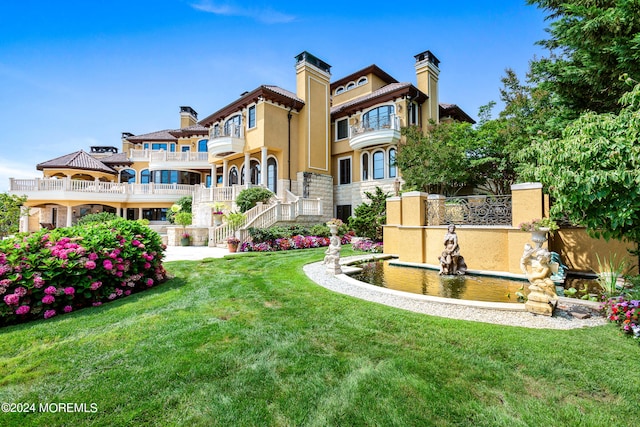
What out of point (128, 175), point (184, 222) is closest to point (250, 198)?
point (184, 222)

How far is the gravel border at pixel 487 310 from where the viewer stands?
4387 millimetres

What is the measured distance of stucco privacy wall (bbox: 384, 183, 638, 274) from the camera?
25.2ft

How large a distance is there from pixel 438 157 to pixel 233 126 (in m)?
15.5

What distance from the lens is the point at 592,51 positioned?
6.77 m

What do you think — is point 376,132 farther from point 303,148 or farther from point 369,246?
point 369,246

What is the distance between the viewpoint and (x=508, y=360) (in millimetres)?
3176

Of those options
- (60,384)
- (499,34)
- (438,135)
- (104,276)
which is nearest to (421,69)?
(438,135)

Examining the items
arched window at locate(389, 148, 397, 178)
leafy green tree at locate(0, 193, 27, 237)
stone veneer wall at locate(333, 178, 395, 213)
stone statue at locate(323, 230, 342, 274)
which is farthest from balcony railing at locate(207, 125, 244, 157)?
stone statue at locate(323, 230, 342, 274)

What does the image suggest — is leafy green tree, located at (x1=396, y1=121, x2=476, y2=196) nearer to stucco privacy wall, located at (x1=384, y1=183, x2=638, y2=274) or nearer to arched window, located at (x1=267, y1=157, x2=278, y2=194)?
stucco privacy wall, located at (x1=384, y1=183, x2=638, y2=274)

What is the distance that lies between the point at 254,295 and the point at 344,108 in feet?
64.6

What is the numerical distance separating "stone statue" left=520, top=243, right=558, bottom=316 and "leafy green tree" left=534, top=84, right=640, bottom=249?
92 cm

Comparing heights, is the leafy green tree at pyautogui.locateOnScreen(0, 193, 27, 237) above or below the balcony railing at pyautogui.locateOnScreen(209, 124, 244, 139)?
below

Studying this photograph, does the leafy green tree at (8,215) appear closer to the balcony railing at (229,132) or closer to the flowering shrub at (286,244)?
the flowering shrub at (286,244)

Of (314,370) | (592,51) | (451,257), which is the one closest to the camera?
(314,370)
